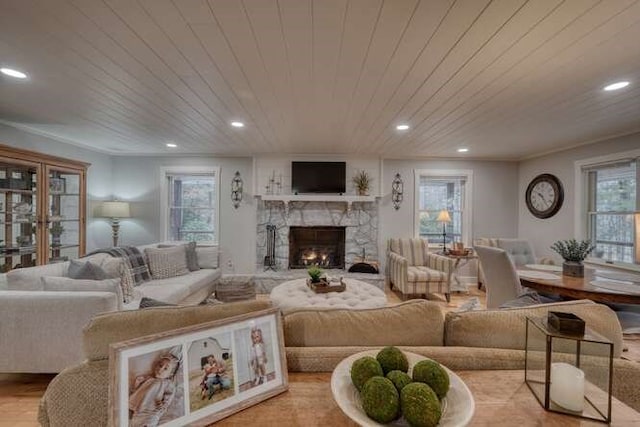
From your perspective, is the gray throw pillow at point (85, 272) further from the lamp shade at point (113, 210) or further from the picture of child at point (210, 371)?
the lamp shade at point (113, 210)

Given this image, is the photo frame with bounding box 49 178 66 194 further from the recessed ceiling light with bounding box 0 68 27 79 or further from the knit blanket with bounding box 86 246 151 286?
the recessed ceiling light with bounding box 0 68 27 79

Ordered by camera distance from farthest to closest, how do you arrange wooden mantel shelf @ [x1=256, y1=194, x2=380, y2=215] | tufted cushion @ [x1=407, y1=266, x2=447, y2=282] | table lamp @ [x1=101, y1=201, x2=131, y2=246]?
wooden mantel shelf @ [x1=256, y1=194, x2=380, y2=215], table lamp @ [x1=101, y1=201, x2=131, y2=246], tufted cushion @ [x1=407, y1=266, x2=447, y2=282]

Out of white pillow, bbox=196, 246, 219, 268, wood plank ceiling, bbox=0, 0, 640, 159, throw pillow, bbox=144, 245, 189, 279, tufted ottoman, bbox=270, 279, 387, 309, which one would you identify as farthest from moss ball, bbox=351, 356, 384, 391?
white pillow, bbox=196, 246, 219, 268

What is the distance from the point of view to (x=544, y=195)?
4773mm

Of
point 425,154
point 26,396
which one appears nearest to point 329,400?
point 26,396

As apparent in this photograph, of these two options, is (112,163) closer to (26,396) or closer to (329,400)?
(26,396)

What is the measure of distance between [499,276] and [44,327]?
3.70 metres

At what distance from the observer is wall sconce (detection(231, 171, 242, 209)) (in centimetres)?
524

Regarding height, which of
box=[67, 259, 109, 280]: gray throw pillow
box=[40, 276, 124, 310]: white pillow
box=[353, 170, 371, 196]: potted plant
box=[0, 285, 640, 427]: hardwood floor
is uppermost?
box=[353, 170, 371, 196]: potted plant

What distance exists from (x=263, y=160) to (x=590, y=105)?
4.27 meters

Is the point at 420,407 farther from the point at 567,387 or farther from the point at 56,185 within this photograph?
the point at 56,185

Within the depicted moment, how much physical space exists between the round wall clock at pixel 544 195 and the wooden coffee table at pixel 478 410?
4.63 meters

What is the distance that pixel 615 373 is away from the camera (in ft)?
3.37

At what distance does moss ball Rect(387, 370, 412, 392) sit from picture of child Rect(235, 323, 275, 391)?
38 cm
